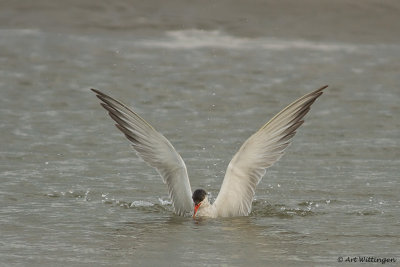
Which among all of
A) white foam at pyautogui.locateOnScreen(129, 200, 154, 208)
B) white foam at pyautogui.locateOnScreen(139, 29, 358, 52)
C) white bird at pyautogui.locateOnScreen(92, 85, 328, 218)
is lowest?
white foam at pyautogui.locateOnScreen(129, 200, 154, 208)

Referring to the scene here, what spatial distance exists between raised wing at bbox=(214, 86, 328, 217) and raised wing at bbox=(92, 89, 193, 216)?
32 cm

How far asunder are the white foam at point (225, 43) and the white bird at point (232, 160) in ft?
23.8

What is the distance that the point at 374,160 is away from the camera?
10.4 m

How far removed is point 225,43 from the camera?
15883 mm

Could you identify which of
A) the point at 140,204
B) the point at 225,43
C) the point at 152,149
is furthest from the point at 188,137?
the point at 225,43

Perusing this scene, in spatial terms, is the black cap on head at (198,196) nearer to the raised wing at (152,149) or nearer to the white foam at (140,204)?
the raised wing at (152,149)

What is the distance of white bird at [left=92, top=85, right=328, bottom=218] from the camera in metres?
8.35

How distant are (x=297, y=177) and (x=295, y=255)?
8.90ft

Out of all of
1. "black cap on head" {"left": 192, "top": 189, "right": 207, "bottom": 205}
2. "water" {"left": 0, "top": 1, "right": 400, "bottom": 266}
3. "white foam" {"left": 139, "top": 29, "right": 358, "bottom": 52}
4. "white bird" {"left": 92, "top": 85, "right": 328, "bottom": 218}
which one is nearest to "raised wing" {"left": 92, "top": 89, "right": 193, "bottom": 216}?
"white bird" {"left": 92, "top": 85, "right": 328, "bottom": 218}

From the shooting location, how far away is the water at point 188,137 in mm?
7562

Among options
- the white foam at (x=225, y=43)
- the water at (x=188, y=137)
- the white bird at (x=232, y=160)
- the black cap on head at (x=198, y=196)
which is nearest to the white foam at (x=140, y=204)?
the water at (x=188, y=137)

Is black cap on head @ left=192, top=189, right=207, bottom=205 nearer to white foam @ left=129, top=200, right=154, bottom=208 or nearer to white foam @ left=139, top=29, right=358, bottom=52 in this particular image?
white foam @ left=129, top=200, right=154, bottom=208

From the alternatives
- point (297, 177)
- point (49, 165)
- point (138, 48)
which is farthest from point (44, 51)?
point (297, 177)

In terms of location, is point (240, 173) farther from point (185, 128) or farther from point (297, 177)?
point (185, 128)
